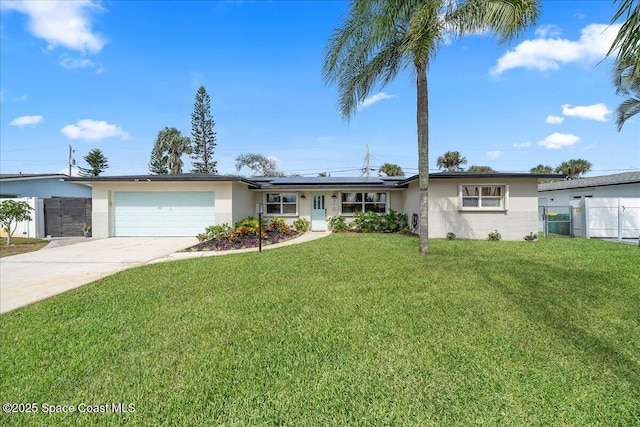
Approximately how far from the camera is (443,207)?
41.2ft

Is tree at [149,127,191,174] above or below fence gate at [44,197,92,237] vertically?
above

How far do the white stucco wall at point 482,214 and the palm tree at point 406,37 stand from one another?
4.13 m

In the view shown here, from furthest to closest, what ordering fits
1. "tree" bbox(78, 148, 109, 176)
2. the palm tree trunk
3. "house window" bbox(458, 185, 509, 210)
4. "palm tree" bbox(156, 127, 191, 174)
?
"tree" bbox(78, 148, 109, 176) → "palm tree" bbox(156, 127, 191, 174) → "house window" bbox(458, 185, 509, 210) → the palm tree trunk

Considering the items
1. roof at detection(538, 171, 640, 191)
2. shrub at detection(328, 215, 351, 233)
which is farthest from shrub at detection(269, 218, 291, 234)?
roof at detection(538, 171, 640, 191)

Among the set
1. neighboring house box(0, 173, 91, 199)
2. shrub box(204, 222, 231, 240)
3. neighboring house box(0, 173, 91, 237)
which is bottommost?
shrub box(204, 222, 231, 240)

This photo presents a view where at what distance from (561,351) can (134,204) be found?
51.4 feet

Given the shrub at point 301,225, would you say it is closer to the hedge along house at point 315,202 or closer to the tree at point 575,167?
the hedge along house at point 315,202

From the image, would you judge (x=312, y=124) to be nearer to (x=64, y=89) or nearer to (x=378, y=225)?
(x=378, y=225)

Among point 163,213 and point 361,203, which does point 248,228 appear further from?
point 361,203

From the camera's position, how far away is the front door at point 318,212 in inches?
641

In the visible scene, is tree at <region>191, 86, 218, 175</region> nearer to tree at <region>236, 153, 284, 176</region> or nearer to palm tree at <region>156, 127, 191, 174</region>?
palm tree at <region>156, 127, 191, 174</region>

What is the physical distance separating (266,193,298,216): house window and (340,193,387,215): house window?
269 cm

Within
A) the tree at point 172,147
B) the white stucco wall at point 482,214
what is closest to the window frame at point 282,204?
the white stucco wall at point 482,214

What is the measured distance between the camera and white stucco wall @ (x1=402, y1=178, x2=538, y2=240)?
1238 centimetres
